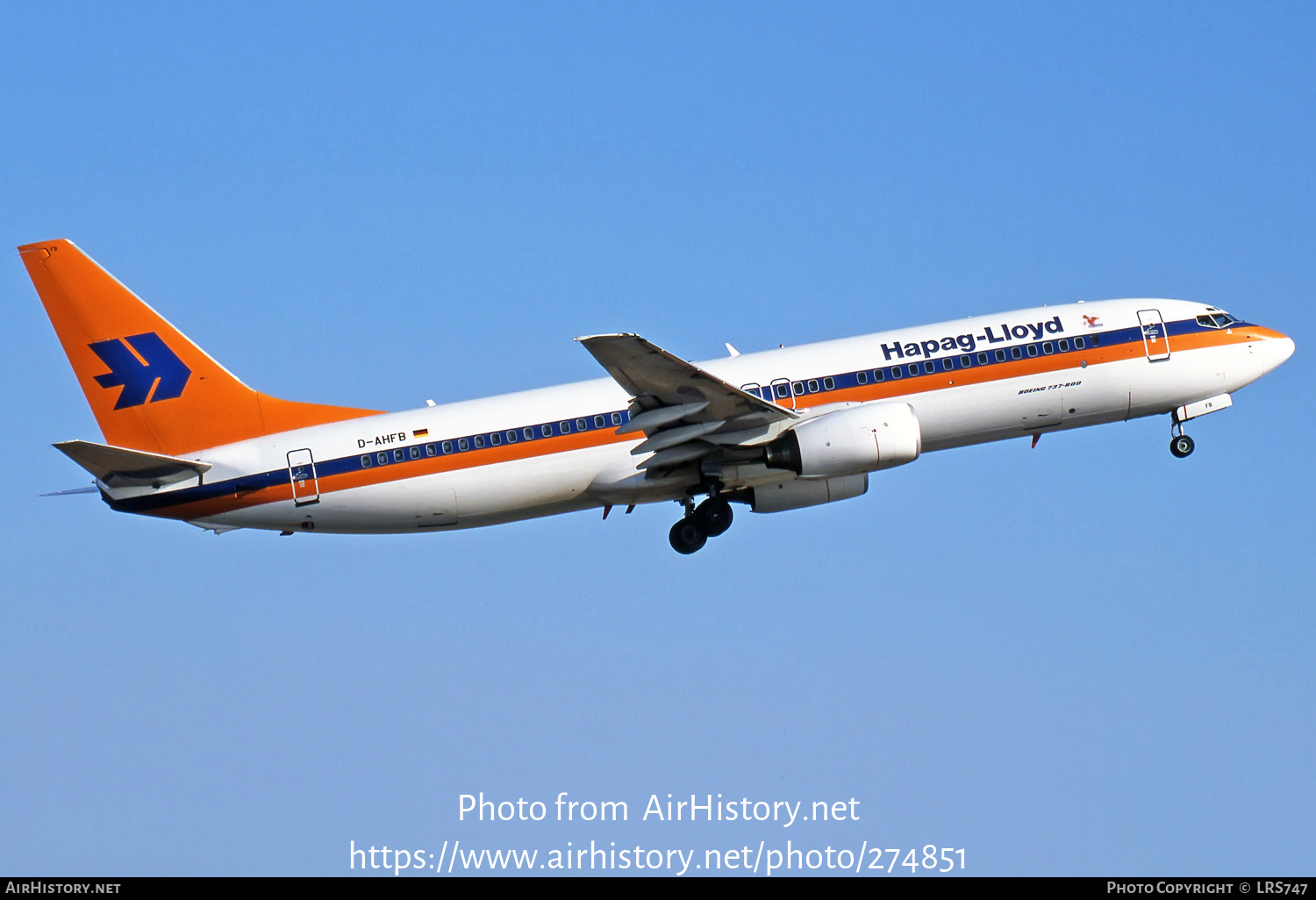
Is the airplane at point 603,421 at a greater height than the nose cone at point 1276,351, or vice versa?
the nose cone at point 1276,351

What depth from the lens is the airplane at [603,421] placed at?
129 ft

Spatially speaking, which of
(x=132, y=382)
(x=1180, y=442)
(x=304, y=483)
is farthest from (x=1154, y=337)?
(x=132, y=382)

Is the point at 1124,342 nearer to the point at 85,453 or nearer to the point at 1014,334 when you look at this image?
the point at 1014,334

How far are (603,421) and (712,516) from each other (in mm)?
4323

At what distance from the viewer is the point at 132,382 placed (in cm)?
4094

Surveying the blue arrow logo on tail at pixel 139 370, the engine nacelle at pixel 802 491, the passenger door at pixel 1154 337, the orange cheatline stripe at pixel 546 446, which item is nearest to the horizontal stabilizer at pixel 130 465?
the orange cheatline stripe at pixel 546 446

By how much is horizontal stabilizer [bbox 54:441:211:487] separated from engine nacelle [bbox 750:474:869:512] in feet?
49.8

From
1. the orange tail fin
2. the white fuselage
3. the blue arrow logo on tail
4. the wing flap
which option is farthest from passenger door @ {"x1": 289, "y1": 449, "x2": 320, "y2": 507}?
the wing flap

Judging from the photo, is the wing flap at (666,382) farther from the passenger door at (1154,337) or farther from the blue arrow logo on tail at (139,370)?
the blue arrow logo on tail at (139,370)

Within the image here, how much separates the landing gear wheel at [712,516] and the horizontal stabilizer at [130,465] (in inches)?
533

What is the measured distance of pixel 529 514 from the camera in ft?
136

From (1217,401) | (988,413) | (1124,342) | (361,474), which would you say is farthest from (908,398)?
(361,474)

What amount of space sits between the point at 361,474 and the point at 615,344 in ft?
27.7

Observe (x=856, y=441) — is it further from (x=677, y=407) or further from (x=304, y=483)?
(x=304, y=483)
